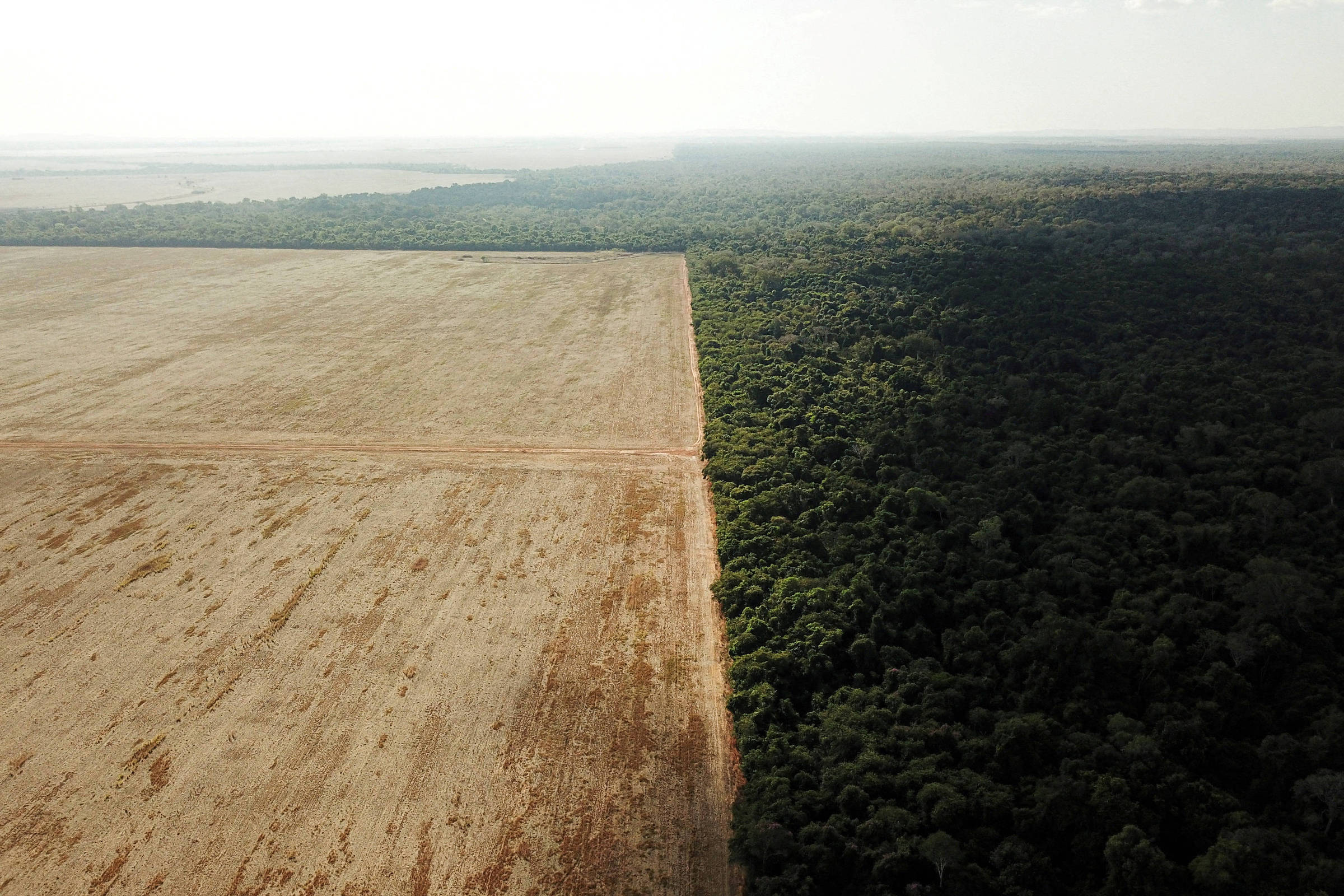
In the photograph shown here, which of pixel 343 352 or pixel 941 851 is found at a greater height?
pixel 343 352

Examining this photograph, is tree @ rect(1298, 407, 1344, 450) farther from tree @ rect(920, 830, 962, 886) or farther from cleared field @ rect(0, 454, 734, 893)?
tree @ rect(920, 830, 962, 886)

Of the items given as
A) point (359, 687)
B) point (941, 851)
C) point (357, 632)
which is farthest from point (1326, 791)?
point (357, 632)

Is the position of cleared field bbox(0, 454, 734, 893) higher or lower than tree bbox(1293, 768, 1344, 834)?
lower

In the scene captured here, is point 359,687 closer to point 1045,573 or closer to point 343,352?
point 1045,573

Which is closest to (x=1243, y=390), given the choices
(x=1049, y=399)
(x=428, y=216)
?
(x=1049, y=399)

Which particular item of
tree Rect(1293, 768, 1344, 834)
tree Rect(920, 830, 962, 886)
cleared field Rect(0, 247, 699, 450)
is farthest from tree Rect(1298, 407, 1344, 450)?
cleared field Rect(0, 247, 699, 450)

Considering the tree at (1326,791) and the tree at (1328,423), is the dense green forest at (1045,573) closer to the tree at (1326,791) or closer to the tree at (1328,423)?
the tree at (1326,791)
